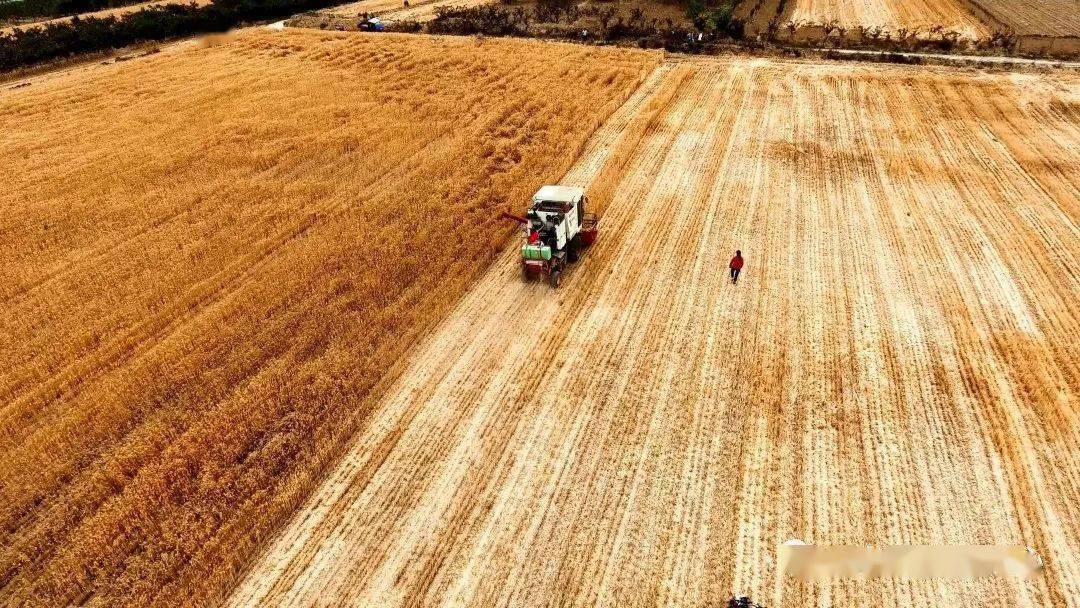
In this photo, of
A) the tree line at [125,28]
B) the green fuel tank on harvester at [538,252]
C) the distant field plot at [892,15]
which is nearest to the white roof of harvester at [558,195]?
the green fuel tank on harvester at [538,252]

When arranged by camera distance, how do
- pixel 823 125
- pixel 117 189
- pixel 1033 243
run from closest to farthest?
pixel 1033 243
pixel 117 189
pixel 823 125

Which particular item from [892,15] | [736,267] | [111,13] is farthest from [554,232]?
[111,13]

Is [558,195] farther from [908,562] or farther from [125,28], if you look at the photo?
[125,28]

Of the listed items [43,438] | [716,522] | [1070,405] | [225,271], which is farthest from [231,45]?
[1070,405]

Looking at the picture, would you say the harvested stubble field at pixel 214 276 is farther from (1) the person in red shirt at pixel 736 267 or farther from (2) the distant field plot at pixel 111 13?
(2) the distant field plot at pixel 111 13

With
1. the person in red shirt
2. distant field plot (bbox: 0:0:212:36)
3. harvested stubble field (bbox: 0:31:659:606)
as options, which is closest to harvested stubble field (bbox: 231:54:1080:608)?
the person in red shirt

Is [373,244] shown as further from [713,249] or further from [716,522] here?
[716,522]
